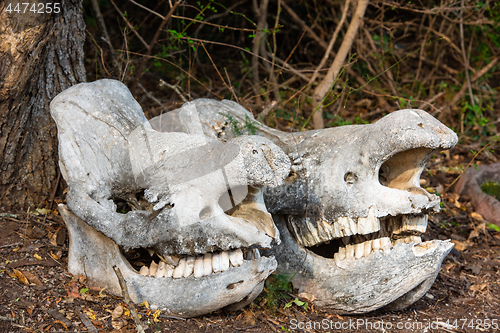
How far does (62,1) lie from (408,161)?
2.39 meters

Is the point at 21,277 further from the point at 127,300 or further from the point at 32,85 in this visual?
the point at 32,85

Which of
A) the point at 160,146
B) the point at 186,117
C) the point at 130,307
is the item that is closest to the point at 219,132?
the point at 186,117

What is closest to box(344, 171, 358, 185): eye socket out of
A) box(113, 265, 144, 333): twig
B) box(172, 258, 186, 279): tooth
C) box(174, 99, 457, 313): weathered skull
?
box(174, 99, 457, 313): weathered skull

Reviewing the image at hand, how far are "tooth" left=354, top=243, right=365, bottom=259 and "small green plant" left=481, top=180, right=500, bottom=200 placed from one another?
265 centimetres

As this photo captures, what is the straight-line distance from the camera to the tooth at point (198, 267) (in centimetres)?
243

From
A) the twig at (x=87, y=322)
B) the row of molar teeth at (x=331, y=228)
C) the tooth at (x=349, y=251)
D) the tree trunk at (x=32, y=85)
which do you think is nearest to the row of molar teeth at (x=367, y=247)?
the tooth at (x=349, y=251)

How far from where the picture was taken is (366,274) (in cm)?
272

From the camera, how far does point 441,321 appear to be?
10.0 feet

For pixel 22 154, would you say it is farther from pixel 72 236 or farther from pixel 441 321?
pixel 441 321

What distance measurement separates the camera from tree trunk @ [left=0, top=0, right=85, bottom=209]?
293 cm

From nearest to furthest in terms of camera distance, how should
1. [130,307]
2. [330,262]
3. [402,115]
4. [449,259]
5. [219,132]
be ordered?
[130,307] → [402,115] → [330,262] → [219,132] → [449,259]

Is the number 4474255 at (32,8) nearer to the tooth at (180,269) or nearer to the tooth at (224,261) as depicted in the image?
the tooth at (180,269)

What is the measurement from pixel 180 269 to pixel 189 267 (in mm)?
52

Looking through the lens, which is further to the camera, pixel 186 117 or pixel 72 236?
pixel 186 117
